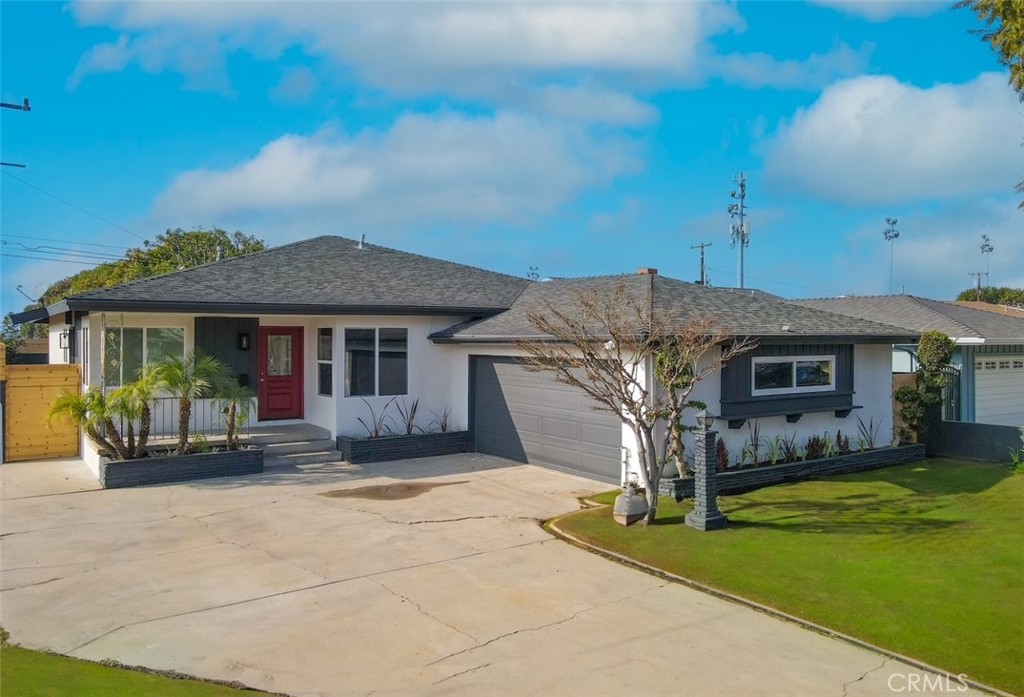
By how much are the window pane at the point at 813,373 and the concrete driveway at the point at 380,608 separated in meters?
5.56

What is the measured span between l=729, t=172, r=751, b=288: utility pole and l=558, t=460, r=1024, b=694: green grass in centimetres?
2710

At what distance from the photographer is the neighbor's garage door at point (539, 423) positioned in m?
11.8

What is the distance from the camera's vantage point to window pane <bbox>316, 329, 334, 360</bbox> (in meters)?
14.5

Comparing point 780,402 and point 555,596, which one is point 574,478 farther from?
point 555,596

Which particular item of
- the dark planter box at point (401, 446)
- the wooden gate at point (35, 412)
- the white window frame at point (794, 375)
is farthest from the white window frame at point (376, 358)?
the white window frame at point (794, 375)

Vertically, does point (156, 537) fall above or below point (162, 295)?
below

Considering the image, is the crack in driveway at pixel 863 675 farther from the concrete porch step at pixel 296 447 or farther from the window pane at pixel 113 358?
the window pane at pixel 113 358

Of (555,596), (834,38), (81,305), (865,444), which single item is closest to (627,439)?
(555,596)

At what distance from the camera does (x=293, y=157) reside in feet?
87.8

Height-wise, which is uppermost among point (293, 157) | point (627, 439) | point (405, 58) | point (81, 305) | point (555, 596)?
point (293, 157)

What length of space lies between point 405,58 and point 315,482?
7.11 m

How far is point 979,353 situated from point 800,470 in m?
7.97

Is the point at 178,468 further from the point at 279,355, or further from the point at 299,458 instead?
the point at 279,355

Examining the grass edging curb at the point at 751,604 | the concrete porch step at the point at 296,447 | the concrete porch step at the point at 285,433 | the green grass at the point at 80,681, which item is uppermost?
the concrete porch step at the point at 285,433
